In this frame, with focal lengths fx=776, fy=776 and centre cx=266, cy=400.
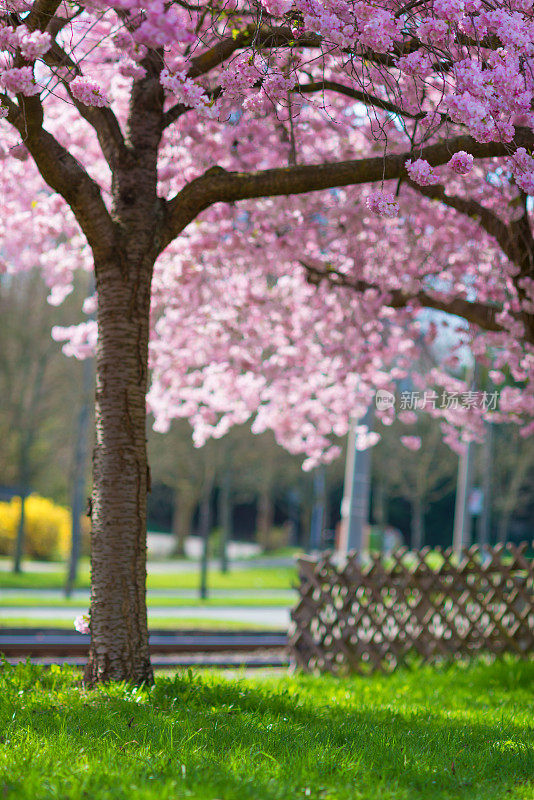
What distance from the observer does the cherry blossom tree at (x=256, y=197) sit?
4.35 metres

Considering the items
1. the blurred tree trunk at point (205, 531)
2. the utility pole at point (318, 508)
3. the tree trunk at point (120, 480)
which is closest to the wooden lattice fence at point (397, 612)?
the tree trunk at point (120, 480)

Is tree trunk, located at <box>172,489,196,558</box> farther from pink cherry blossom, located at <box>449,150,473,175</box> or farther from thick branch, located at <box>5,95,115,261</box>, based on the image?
pink cherry blossom, located at <box>449,150,473,175</box>

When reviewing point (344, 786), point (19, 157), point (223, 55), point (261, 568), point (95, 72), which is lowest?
point (261, 568)

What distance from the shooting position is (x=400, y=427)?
29469 millimetres

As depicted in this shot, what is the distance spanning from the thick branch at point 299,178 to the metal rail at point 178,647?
540cm

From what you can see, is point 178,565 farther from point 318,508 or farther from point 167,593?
point 167,593

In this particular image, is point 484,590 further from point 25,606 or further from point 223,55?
point 25,606

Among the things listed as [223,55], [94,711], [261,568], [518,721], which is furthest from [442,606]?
[261,568]

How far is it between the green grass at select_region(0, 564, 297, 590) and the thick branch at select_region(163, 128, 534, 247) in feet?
45.0

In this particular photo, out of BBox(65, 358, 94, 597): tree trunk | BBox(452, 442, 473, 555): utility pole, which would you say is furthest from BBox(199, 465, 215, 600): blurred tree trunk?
BBox(452, 442, 473, 555): utility pole

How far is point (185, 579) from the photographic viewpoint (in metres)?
24.6

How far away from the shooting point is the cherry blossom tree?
14.3 feet

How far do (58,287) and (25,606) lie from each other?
7911 millimetres

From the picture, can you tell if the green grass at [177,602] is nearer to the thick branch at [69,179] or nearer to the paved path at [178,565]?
the paved path at [178,565]
